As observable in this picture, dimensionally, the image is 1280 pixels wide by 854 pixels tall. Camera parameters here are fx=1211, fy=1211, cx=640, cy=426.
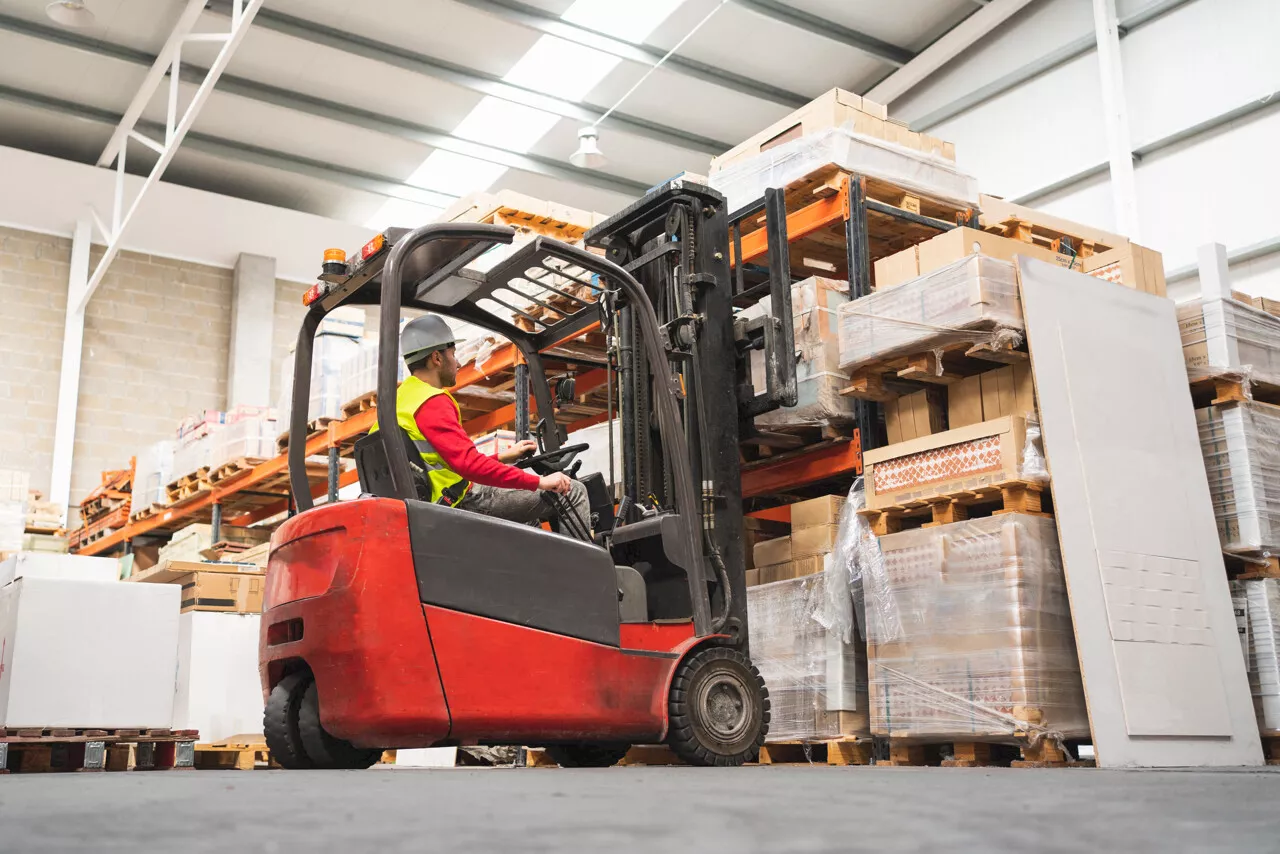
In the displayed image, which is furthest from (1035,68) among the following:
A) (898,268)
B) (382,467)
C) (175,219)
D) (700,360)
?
(175,219)

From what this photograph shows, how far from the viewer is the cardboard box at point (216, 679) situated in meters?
6.93

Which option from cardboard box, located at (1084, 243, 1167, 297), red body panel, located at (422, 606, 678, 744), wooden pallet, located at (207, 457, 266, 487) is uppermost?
wooden pallet, located at (207, 457, 266, 487)

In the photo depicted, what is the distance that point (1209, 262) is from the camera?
5258 millimetres

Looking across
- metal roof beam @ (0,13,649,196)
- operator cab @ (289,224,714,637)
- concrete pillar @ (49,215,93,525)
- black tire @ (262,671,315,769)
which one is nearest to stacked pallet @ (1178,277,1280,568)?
operator cab @ (289,224,714,637)

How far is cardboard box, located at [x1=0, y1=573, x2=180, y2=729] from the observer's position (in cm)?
561

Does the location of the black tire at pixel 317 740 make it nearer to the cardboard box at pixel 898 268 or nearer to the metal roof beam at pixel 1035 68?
the cardboard box at pixel 898 268

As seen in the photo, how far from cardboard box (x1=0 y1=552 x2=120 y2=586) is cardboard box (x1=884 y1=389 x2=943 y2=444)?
3.94 metres

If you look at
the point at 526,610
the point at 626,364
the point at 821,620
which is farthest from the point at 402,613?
the point at 821,620

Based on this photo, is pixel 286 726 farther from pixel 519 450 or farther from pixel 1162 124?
pixel 1162 124

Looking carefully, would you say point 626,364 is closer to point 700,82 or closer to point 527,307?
point 527,307

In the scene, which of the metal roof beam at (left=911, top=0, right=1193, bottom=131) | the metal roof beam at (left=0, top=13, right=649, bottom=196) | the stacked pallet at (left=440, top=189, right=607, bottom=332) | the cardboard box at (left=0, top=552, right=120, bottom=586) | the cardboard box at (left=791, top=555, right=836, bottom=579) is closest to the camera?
the cardboard box at (left=791, top=555, right=836, bottom=579)

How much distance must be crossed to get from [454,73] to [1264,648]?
35.3 ft

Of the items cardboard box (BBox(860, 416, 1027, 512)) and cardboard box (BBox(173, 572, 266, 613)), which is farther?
cardboard box (BBox(173, 572, 266, 613))

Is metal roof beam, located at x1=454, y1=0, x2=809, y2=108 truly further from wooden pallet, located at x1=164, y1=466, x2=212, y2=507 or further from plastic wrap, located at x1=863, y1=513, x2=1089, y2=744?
plastic wrap, located at x1=863, y1=513, x2=1089, y2=744
